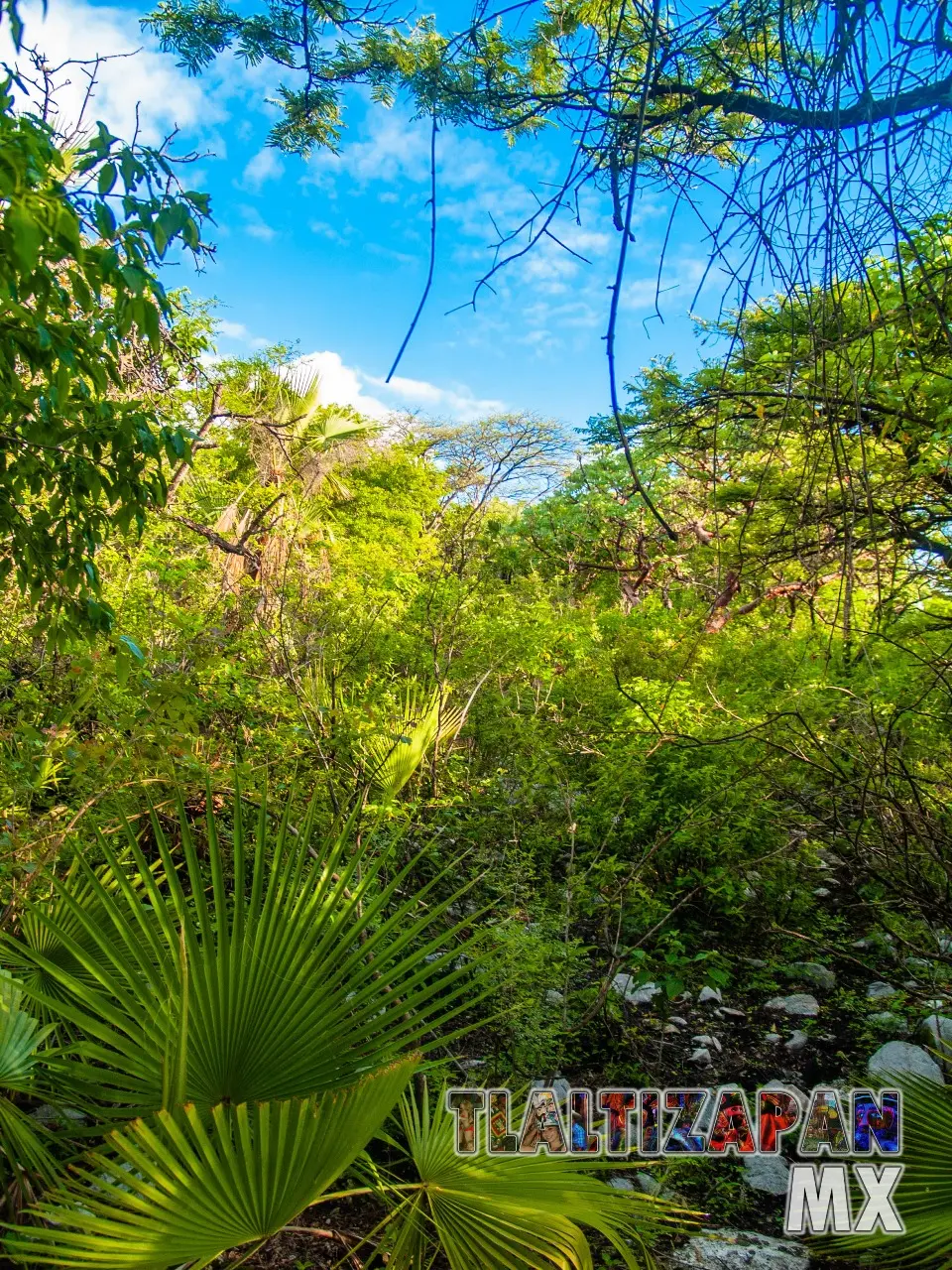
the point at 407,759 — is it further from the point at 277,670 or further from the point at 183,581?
the point at 183,581

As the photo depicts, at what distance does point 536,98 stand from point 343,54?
453 millimetres

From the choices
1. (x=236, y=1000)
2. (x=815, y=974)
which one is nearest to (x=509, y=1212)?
(x=236, y=1000)

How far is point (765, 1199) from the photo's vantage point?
2.34 metres

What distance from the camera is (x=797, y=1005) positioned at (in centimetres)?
342

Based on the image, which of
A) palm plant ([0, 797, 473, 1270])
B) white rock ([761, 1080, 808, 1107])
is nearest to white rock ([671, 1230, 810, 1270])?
white rock ([761, 1080, 808, 1107])

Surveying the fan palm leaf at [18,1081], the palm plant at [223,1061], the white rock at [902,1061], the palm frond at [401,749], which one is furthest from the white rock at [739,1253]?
the palm frond at [401,749]

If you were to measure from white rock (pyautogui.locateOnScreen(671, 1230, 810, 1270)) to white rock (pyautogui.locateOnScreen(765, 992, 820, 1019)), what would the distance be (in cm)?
137

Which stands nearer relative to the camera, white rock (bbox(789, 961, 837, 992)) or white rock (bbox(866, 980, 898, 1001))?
white rock (bbox(866, 980, 898, 1001))

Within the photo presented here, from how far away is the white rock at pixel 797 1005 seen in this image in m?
3.37

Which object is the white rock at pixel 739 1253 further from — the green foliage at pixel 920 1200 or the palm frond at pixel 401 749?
the palm frond at pixel 401 749

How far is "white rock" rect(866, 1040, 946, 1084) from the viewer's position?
279cm

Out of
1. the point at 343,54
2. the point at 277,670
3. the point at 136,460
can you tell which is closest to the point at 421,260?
the point at 343,54

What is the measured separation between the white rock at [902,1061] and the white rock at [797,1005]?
1.42ft

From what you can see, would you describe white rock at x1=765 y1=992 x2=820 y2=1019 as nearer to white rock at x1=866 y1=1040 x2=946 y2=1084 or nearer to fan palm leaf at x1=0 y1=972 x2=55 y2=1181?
white rock at x1=866 y1=1040 x2=946 y2=1084
